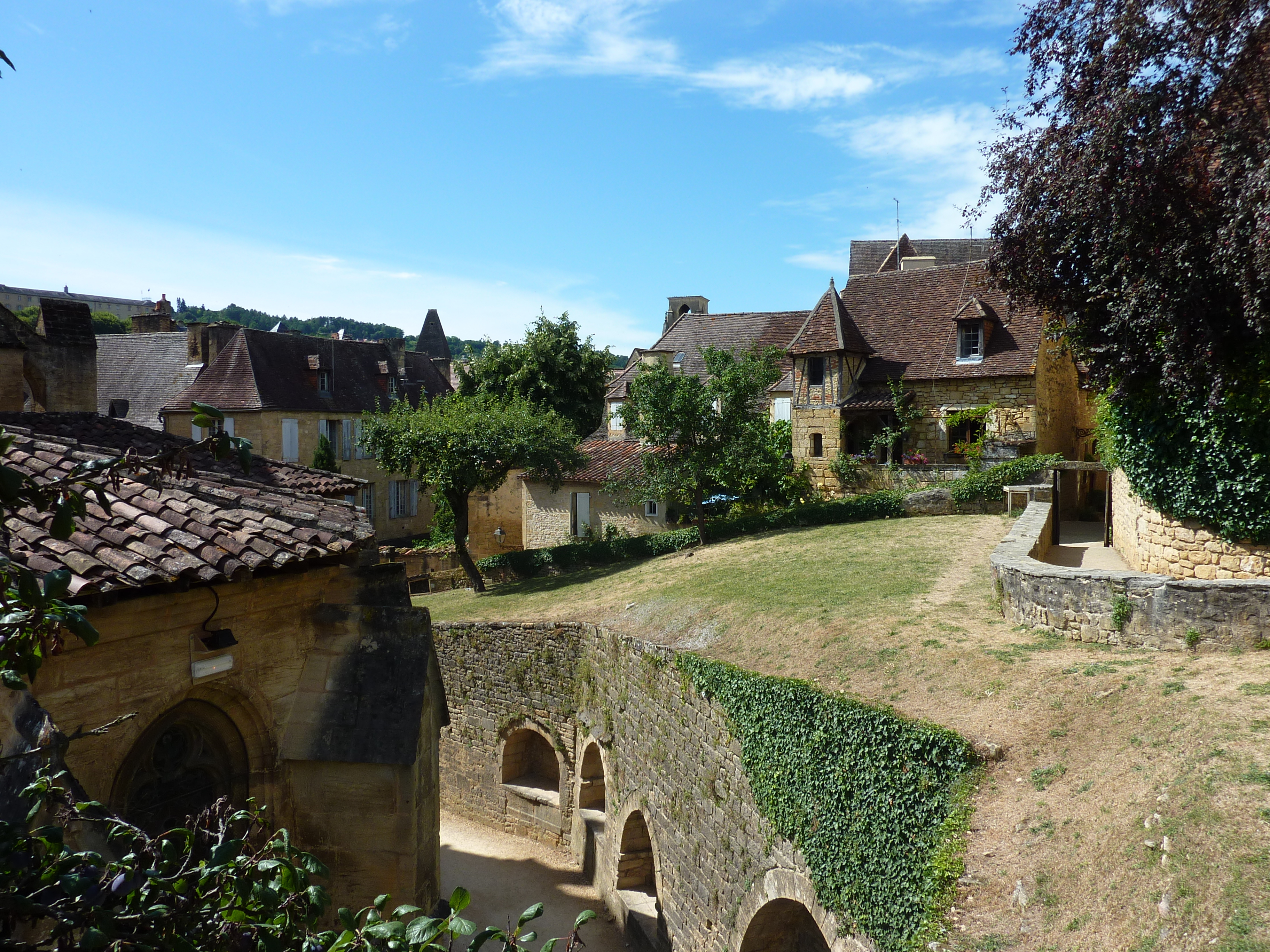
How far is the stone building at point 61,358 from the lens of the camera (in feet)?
48.0

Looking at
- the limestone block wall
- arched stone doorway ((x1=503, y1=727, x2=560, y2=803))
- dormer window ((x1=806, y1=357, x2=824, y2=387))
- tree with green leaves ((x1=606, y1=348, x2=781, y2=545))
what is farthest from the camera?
dormer window ((x1=806, y1=357, x2=824, y2=387))

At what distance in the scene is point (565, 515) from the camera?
96.6 ft

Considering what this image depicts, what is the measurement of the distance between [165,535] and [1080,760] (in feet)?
24.3

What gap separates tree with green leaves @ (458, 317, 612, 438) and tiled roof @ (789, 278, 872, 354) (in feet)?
41.5

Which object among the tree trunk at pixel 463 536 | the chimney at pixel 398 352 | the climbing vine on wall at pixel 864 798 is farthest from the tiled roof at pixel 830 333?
the chimney at pixel 398 352

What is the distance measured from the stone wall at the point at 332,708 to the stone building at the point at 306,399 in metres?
24.8

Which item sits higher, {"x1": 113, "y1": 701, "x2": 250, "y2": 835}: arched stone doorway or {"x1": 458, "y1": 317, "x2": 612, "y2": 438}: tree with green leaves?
{"x1": 458, "y1": 317, "x2": 612, "y2": 438}: tree with green leaves

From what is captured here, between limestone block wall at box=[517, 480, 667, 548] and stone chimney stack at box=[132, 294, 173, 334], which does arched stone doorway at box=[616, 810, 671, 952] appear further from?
stone chimney stack at box=[132, 294, 173, 334]

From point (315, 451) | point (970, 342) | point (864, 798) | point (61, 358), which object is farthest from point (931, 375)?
point (315, 451)

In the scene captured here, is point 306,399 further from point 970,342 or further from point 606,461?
point 970,342

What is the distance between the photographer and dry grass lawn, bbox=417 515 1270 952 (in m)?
5.87

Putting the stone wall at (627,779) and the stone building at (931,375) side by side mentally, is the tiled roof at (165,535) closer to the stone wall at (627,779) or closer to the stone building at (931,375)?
the stone wall at (627,779)

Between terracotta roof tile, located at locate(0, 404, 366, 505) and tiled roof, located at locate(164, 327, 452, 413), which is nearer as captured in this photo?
terracotta roof tile, located at locate(0, 404, 366, 505)

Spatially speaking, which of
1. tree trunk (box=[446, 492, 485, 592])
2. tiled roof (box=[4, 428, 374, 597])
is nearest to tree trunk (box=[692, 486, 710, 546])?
tree trunk (box=[446, 492, 485, 592])
